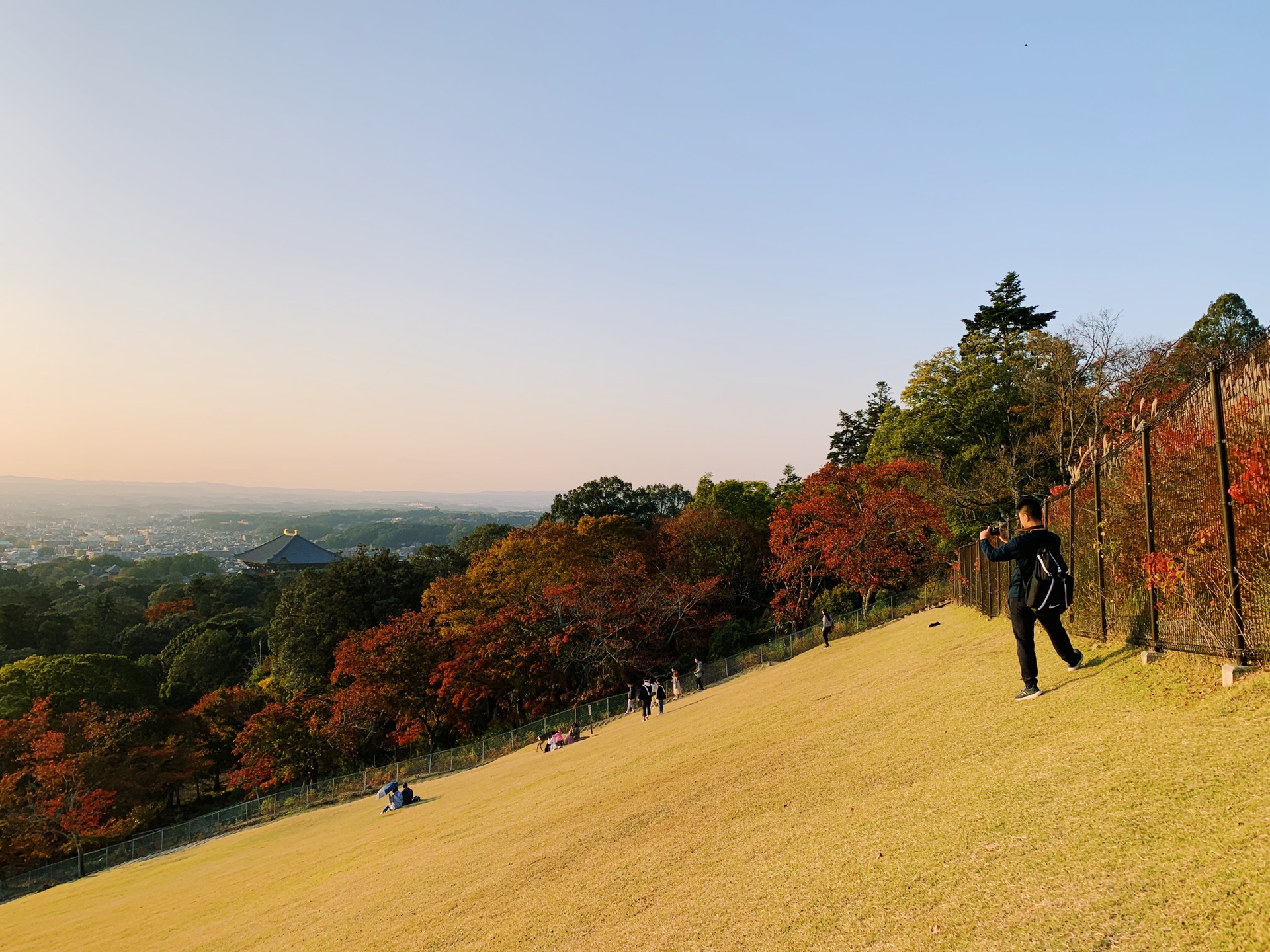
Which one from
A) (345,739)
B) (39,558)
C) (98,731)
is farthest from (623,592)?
(39,558)

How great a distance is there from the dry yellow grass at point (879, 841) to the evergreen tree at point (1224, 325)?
35.2 meters

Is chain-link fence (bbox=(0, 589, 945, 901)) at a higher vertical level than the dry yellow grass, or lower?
lower

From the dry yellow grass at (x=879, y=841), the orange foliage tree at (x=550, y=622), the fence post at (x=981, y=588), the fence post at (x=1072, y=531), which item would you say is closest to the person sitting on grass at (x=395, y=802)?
the dry yellow grass at (x=879, y=841)

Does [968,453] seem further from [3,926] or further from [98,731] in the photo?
[98,731]

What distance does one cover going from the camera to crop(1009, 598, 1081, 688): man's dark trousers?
6695 mm

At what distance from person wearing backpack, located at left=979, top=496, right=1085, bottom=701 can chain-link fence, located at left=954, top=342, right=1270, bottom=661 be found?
2.36ft

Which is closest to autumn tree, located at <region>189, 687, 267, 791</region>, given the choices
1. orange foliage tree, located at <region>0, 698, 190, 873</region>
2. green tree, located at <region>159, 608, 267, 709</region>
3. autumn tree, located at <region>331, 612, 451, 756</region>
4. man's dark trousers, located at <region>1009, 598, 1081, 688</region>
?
orange foliage tree, located at <region>0, 698, 190, 873</region>

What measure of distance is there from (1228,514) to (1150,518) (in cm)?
114

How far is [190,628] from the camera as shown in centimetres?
5031

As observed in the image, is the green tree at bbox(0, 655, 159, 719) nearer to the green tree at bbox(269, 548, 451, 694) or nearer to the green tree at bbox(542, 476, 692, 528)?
the green tree at bbox(269, 548, 451, 694)

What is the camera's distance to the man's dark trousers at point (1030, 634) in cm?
670

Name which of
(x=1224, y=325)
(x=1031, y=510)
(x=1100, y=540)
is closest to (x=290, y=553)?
(x=1224, y=325)

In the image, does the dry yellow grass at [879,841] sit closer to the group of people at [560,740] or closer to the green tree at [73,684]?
the group of people at [560,740]

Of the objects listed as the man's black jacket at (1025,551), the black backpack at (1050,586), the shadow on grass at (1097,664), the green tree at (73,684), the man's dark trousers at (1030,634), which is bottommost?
the green tree at (73,684)
